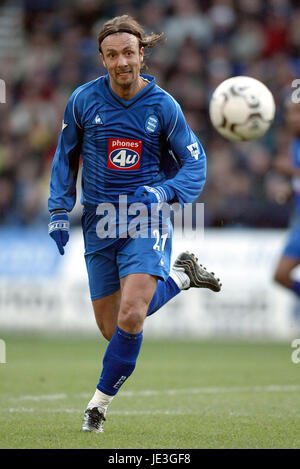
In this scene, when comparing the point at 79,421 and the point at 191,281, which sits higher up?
the point at 191,281

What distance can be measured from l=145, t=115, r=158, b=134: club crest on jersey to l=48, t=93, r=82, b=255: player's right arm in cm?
46

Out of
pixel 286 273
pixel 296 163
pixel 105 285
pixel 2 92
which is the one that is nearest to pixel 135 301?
pixel 105 285

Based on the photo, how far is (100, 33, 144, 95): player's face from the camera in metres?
5.53

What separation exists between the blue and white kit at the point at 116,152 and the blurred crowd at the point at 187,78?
24.3 ft

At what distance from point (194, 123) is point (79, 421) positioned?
984 centimetres

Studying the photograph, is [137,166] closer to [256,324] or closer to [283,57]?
[256,324]

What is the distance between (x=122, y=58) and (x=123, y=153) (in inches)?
24.8

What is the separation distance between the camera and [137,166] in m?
5.74

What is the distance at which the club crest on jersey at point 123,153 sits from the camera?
572 cm

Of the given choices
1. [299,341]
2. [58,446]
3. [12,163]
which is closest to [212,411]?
[58,446]

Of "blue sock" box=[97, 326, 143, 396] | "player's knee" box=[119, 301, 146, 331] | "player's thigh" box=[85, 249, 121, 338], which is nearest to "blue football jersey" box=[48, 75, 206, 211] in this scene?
"player's thigh" box=[85, 249, 121, 338]

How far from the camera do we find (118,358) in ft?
17.7
